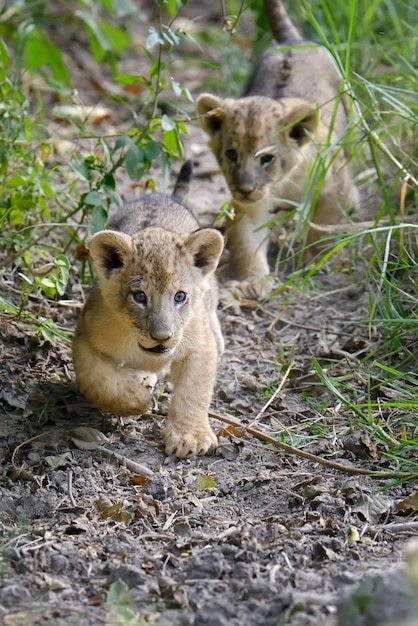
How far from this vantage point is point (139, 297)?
5223 mm

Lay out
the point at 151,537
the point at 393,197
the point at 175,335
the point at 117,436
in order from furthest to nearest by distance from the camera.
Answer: the point at 393,197
the point at 117,436
the point at 175,335
the point at 151,537

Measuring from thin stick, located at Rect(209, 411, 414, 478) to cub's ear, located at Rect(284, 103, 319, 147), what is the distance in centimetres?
245

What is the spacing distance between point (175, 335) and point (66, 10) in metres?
7.09

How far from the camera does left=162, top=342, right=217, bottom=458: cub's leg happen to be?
5348mm

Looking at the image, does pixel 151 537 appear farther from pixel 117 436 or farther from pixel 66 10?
pixel 66 10

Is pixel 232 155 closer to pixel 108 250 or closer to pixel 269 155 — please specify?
pixel 269 155

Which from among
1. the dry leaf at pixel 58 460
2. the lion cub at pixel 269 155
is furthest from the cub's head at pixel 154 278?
the lion cub at pixel 269 155

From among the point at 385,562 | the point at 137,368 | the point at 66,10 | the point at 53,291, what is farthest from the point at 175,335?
the point at 66,10

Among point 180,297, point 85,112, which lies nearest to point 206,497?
point 180,297

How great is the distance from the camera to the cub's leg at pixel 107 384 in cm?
541

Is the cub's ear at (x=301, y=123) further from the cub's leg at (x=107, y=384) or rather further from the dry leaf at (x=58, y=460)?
the dry leaf at (x=58, y=460)

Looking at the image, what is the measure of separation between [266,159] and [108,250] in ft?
7.96

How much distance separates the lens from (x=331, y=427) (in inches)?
218

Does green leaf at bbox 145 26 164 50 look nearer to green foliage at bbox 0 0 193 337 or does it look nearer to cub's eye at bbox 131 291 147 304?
green foliage at bbox 0 0 193 337
